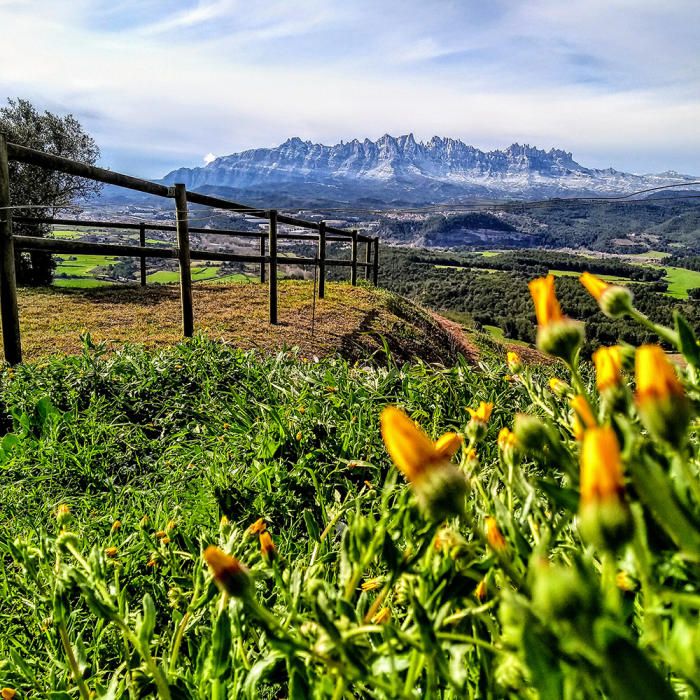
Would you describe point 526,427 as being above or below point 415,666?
above

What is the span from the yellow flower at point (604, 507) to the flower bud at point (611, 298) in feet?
1.19

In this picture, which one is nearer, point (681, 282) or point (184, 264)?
point (184, 264)

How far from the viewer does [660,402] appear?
369mm

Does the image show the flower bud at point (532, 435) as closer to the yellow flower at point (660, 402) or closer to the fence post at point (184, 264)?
the yellow flower at point (660, 402)

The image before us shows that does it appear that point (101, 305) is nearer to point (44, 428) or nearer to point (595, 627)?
point (44, 428)

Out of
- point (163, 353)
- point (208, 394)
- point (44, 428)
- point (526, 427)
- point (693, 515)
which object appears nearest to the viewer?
point (693, 515)

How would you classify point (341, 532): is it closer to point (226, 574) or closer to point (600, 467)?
point (226, 574)

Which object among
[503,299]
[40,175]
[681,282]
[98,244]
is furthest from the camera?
[681,282]

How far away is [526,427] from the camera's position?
19.1 inches

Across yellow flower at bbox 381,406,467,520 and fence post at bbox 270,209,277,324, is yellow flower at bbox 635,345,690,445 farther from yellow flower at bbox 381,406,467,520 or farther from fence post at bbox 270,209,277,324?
fence post at bbox 270,209,277,324

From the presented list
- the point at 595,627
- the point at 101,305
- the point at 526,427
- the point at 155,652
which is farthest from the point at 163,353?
the point at 101,305

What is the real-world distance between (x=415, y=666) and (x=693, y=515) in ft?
0.81

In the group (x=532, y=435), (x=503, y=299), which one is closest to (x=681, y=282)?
(x=503, y=299)

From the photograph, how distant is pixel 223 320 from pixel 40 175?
991cm
